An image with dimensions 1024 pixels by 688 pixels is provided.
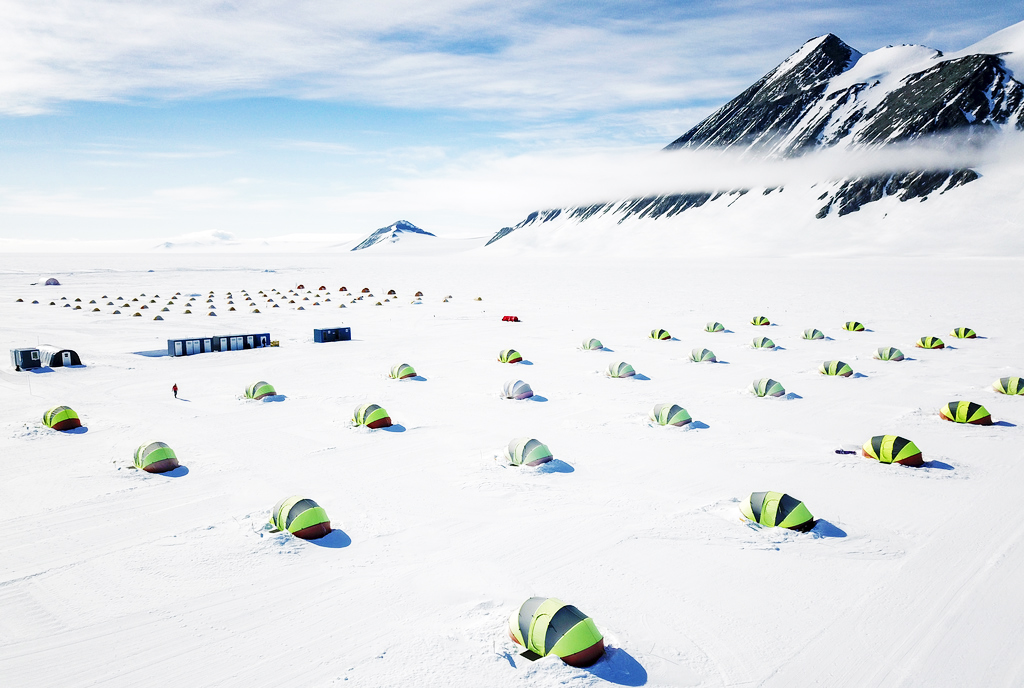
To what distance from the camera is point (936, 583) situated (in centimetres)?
1070

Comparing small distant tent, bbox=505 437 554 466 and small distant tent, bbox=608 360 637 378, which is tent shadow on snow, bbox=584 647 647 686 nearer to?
small distant tent, bbox=505 437 554 466

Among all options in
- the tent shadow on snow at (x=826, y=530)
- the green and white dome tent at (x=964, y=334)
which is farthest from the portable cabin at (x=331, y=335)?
the green and white dome tent at (x=964, y=334)

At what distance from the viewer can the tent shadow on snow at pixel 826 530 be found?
495 inches

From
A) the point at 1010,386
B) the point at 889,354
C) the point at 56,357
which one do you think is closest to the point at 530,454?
the point at 1010,386

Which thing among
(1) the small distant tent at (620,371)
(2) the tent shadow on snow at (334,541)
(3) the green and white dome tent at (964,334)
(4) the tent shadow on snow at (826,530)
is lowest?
(2) the tent shadow on snow at (334,541)

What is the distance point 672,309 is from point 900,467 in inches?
1540

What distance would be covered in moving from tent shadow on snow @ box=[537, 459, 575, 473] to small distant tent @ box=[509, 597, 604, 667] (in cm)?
678

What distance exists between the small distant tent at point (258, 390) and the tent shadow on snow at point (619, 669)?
17.6 metres

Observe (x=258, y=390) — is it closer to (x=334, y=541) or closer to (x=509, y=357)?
(x=509, y=357)

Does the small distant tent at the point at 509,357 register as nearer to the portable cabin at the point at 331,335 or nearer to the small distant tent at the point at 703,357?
the small distant tent at the point at 703,357

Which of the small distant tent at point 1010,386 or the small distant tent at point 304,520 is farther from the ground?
the small distant tent at point 1010,386

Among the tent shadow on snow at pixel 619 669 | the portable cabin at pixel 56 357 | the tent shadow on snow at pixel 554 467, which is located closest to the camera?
the tent shadow on snow at pixel 619 669

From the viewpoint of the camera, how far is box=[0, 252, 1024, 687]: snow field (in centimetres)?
905

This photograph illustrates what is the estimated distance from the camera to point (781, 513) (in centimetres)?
1272
